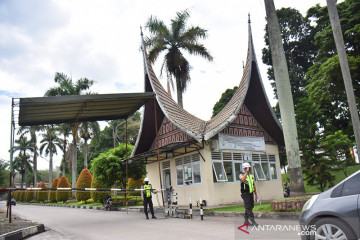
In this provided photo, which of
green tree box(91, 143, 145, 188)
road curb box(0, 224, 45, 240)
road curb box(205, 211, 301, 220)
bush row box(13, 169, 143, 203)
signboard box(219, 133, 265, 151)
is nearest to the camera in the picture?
road curb box(0, 224, 45, 240)

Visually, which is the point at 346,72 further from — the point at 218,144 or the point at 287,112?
the point at 218,144

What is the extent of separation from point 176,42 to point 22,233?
17.2m

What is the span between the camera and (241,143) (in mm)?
18250

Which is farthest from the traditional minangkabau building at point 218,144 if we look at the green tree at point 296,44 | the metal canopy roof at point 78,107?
the green tree at point 296,44

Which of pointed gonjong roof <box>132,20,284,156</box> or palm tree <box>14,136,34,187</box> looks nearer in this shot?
pointed gonjong roof <box>132,20,284,156</box>

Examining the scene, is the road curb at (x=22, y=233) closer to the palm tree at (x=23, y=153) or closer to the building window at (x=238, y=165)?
the building window at (x=238, y=165)

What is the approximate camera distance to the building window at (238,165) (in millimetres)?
16781

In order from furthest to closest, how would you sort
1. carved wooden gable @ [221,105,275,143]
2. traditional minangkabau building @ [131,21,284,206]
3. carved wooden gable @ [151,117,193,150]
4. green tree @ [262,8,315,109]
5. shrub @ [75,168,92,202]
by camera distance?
green tree @ [262,8,315,109] < shrub @ [75,168,92,202] < carved wooden gable @ [151,117,193,150] < carved wooden gable @ [221,105,275,143] < traditional minangkabau building @ [131,21,284,206]

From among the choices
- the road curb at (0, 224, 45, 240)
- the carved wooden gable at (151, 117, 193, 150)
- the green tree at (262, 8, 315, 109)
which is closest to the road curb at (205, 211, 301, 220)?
the road curb at (0, 224, 45, 240)

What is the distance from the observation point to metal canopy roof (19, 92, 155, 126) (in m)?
12.1

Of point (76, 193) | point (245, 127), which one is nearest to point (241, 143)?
point (245, 127)

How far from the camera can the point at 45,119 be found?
1477cm

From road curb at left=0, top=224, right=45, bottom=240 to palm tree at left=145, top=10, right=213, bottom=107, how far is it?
48.6 feet

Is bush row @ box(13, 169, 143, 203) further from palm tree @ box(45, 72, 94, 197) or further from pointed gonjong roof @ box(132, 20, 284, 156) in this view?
pointed gonjong roof @ box(132, 20, 284, 156)
